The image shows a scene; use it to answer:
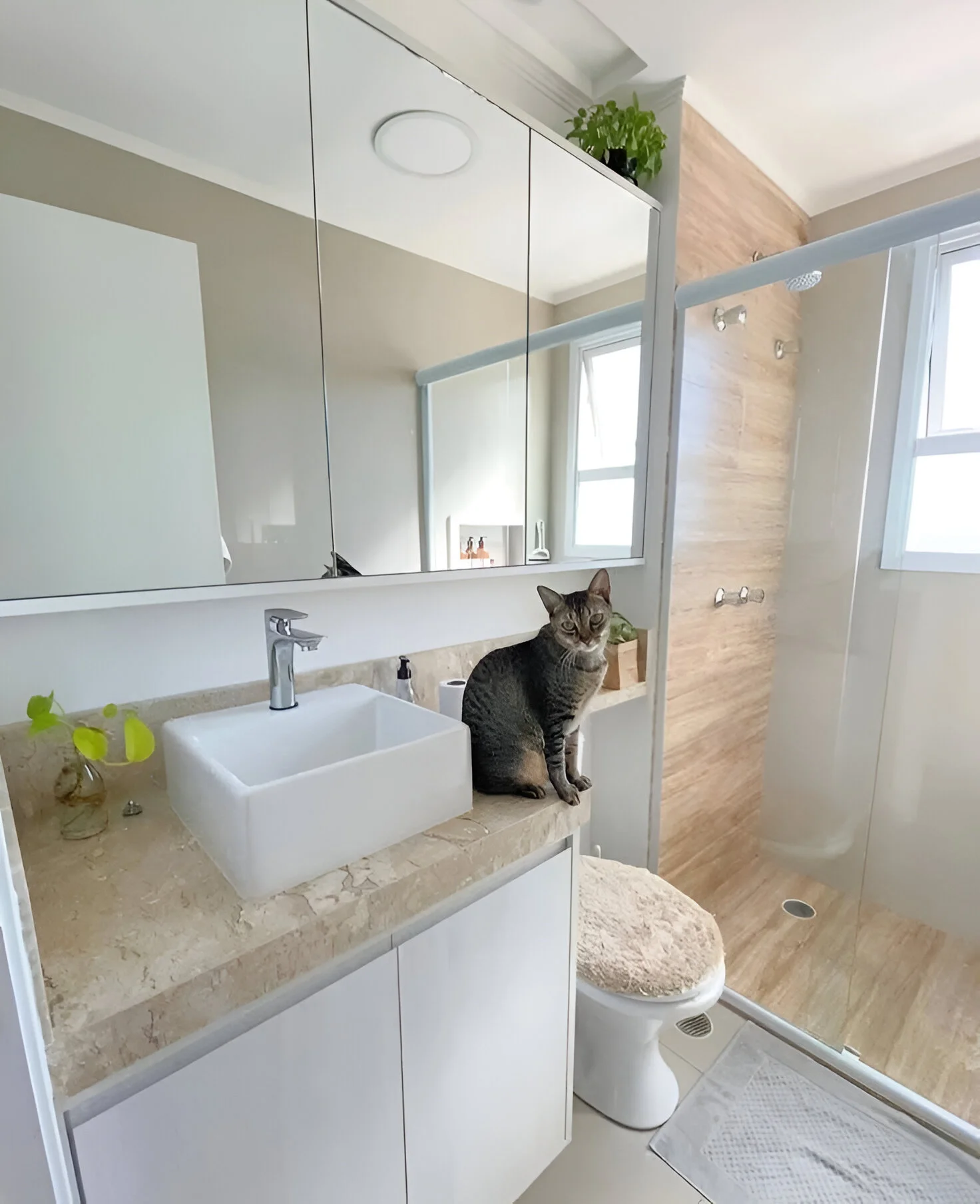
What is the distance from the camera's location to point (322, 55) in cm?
96

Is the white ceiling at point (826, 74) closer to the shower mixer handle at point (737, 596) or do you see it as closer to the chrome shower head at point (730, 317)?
the chrome shower head at point (730, 317)

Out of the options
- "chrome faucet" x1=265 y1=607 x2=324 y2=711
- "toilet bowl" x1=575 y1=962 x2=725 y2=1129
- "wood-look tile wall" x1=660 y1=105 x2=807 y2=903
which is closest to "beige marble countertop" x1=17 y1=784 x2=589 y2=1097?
"chrome faucet" x1=265 y1=607 x2=324 y2=711

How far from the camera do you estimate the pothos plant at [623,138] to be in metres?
1.41

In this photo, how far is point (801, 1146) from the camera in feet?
4.00

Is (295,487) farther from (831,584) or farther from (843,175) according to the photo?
(843,175)

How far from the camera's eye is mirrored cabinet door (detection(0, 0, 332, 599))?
30.1 inches

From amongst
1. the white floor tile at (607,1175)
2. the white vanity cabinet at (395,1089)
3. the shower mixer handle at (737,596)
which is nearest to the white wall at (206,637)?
the white vanity cabinet at (395,1089)

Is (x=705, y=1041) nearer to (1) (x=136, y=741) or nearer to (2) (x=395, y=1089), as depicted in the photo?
(2) (x=395, y=1089)

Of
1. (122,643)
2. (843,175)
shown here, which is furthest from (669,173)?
(122,643)

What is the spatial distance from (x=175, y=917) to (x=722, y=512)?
1.74m

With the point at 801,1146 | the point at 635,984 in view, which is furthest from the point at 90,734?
the point at 801,1146

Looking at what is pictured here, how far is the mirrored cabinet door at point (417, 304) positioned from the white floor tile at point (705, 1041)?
1.37m

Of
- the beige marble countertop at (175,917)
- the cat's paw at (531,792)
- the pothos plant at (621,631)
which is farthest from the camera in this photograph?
the pothos plant at (621,631)

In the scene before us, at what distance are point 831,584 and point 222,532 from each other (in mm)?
1849
